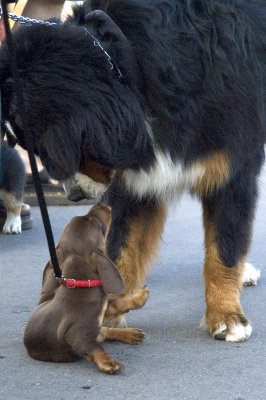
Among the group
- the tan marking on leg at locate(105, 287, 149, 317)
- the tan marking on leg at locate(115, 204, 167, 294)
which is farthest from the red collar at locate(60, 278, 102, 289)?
the tan marking on leg at locate(115, 204, 167, 294)

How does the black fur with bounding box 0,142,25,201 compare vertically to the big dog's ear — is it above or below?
below

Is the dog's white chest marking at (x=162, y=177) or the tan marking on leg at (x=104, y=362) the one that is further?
the dog's white chest marking at (x=162, y=177)

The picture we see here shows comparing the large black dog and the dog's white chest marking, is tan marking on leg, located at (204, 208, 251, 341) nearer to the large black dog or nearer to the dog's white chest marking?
the large black dog

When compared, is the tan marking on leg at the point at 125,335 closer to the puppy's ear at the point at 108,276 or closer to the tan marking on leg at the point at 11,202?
the puppy's ear at the point at 108,276

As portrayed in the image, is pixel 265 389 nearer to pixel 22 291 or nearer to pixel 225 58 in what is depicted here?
pixel 225 58

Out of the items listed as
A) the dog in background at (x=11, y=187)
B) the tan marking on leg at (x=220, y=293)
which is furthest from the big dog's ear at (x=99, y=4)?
the dog in background at (x=11, y=187)

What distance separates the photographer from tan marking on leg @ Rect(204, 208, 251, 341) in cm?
→ 345

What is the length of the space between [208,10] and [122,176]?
0.73 m

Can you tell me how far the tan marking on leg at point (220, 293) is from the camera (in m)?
3.45

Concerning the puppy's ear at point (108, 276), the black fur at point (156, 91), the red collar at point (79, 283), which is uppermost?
the black fur at point (156, 91)

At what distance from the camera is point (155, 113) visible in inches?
126

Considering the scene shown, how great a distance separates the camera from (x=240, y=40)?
10.9 feet

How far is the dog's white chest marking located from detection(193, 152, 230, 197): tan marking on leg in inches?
0.7

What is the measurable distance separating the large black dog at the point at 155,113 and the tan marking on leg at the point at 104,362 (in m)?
0.57
